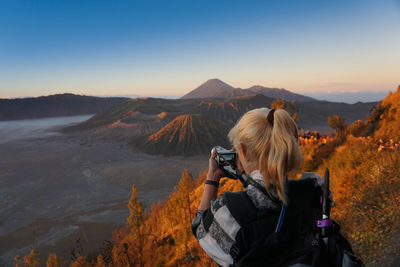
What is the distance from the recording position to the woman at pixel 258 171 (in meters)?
1.01

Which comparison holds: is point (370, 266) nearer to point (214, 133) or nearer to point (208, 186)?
point (208, 186)

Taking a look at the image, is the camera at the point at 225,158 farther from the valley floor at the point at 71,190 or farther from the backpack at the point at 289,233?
the valley floor at the point at 71,190

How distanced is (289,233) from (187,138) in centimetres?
6529

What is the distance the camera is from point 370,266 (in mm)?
2693

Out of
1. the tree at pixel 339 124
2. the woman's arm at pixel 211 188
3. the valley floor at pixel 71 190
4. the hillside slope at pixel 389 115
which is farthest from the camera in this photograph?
the valley floor at pixel 71 190

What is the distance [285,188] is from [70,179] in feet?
154

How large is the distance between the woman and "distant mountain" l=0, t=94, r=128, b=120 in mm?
207203

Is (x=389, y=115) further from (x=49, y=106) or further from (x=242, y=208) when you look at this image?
(x=49, y=106)

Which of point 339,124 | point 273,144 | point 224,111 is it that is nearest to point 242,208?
point 273,144

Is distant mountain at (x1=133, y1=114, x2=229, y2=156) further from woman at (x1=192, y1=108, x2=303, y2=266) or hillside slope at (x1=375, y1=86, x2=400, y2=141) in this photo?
woman at (x1=192, y1=108, x2=303, y2=266)

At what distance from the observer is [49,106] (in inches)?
7032

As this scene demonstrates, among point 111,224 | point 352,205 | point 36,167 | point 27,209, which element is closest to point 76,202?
point 27,209

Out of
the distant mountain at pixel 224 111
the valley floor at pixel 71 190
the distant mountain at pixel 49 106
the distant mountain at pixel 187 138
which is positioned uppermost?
the distant mountain at pixel 49 106

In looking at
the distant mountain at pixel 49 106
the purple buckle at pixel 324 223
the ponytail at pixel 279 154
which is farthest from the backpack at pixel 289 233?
the distant mountain at pixel 49 106
